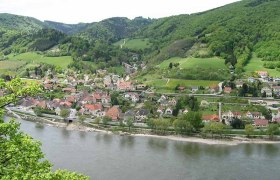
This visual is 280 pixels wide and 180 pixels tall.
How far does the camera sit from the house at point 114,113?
40.0m

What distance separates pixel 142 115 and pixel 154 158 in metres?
12.7

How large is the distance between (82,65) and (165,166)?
46310 mm

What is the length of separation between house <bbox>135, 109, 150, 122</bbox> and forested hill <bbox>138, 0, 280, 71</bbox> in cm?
1907

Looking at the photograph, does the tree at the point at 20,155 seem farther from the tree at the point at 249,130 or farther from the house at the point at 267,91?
the house at the point at 267,91

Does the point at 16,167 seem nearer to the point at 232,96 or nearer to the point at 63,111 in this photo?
the point at 63,111

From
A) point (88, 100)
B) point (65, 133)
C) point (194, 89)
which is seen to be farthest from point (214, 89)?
point (65, 133)

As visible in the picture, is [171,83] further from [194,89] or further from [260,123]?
[260,123]

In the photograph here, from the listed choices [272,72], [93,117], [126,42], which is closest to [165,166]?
[93,117]

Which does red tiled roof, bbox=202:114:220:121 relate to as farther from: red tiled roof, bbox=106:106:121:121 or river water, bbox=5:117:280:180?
red tiled roof, bbox=106:106:121:121

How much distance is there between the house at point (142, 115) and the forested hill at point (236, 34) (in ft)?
62.6

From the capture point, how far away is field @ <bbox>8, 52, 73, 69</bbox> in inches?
2827

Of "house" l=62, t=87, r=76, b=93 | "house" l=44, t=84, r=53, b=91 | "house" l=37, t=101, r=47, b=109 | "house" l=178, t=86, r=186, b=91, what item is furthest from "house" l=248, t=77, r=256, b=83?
"house" l=44, t=84, r=53, b=91

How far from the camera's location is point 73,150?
97.7 feet

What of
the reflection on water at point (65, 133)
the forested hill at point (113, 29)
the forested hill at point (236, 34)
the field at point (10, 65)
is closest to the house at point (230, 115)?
the reflection on water at point (65, 133)
